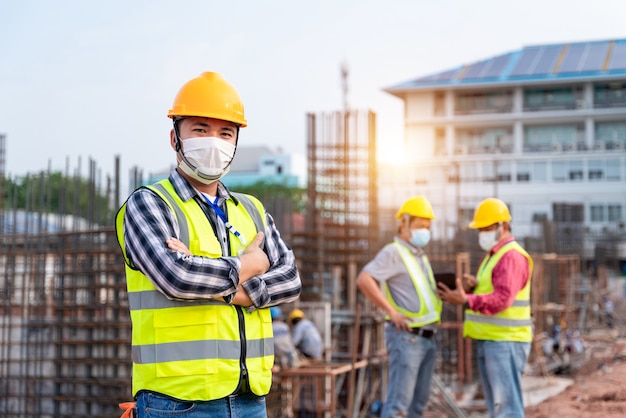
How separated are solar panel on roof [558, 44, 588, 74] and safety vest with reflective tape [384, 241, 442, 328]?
4851cm

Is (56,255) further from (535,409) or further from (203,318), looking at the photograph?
(203,318)

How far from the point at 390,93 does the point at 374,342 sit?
152 feet

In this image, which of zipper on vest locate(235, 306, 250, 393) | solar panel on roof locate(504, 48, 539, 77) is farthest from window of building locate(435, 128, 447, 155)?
zipper on vest locate(235, 306, 250, 393)

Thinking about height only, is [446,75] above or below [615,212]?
above

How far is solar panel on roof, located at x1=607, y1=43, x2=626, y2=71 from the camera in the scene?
5097 cm

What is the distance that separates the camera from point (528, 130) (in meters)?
54.0

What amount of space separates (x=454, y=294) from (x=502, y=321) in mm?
392

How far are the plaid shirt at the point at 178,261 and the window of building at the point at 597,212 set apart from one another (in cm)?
4800

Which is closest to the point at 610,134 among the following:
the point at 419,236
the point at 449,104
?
the point at 449,104

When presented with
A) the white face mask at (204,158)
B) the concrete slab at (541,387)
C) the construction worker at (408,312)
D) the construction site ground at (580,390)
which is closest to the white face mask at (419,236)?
the construction worker at (408,312)

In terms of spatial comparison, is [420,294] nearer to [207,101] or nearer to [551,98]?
[207,101]

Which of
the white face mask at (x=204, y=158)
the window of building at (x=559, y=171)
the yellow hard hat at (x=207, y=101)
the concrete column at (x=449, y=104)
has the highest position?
the concrete column at (x=449, y=104)

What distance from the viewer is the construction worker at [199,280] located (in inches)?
105

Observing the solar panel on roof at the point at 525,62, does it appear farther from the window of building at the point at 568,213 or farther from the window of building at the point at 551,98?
the window of building at the point at 568,213
